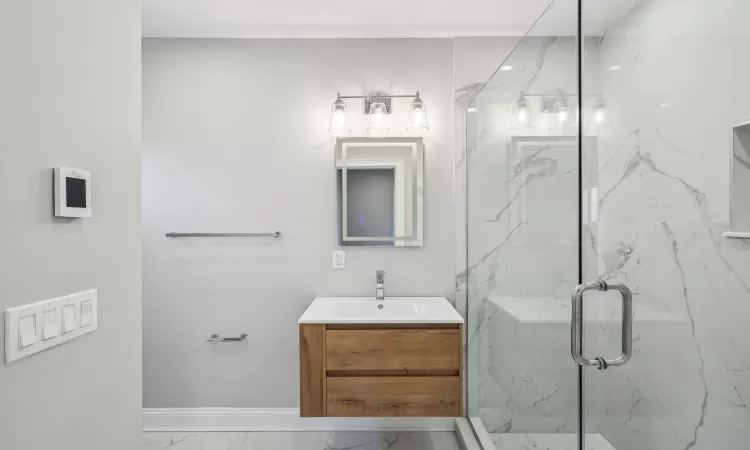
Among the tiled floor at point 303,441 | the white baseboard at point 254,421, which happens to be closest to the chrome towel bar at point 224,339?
the white baseboard at point 254,421

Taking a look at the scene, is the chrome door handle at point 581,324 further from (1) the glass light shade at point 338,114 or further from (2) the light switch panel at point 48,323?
(1) the glass light shade at point 338,114

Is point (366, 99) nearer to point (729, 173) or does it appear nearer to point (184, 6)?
point (184, 6)

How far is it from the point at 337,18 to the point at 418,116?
2.33 feet

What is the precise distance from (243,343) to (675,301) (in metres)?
2.13

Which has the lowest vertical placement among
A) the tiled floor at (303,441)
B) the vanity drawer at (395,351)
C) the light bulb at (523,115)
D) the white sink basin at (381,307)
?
the tiled floor at (303,441)

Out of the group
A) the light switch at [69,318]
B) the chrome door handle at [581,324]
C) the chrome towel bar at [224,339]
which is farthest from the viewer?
the chrome towel bar at [224,339]

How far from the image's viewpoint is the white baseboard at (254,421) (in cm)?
229

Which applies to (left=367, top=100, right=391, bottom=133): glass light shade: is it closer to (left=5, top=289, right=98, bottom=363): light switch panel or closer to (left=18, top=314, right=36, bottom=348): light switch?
(left=5, top=289, right=98, bottom=363): light switch panel

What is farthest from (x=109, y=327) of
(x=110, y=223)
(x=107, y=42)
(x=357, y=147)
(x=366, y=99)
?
(x=366, y=99)

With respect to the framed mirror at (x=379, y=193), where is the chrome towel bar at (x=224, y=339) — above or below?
below

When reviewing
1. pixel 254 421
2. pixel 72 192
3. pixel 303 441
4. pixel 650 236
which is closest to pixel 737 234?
pixel 650 236

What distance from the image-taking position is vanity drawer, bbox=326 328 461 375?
1.78 metres

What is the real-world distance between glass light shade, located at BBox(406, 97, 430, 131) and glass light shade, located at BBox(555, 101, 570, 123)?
1061 millimetres

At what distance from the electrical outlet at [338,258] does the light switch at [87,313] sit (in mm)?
1484
